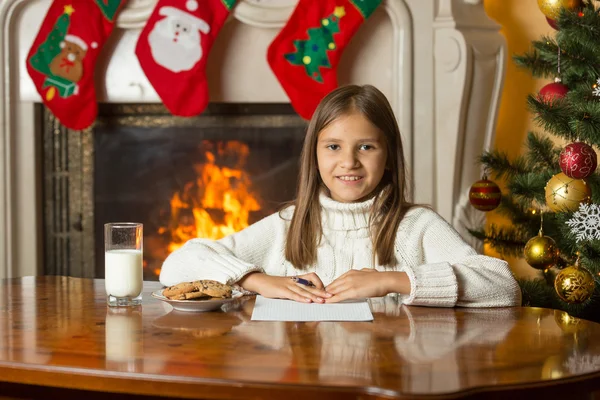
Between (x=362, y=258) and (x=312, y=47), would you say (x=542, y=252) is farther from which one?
(x=312, y=47)

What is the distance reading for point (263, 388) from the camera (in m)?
0.95

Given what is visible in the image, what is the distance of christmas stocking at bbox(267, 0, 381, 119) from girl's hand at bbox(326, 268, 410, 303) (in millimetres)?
1481

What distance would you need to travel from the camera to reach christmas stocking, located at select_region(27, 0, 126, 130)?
9.98ft

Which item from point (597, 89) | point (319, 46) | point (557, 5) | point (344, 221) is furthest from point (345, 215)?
point (319, 46)

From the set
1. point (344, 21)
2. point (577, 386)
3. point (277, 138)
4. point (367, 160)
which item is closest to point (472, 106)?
point (344, 21)

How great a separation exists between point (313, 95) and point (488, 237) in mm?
804

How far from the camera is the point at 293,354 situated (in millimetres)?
1083

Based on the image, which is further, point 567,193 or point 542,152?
point 542,152

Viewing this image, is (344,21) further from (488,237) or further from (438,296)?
(438,296)

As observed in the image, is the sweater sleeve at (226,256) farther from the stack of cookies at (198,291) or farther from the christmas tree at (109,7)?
the christmas tree at (109,7)

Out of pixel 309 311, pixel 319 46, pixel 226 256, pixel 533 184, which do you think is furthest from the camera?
pixel 319 46

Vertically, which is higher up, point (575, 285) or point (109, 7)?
point (109, 7)

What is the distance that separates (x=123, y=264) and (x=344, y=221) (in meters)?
0.58

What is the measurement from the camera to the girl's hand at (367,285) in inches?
58.6
